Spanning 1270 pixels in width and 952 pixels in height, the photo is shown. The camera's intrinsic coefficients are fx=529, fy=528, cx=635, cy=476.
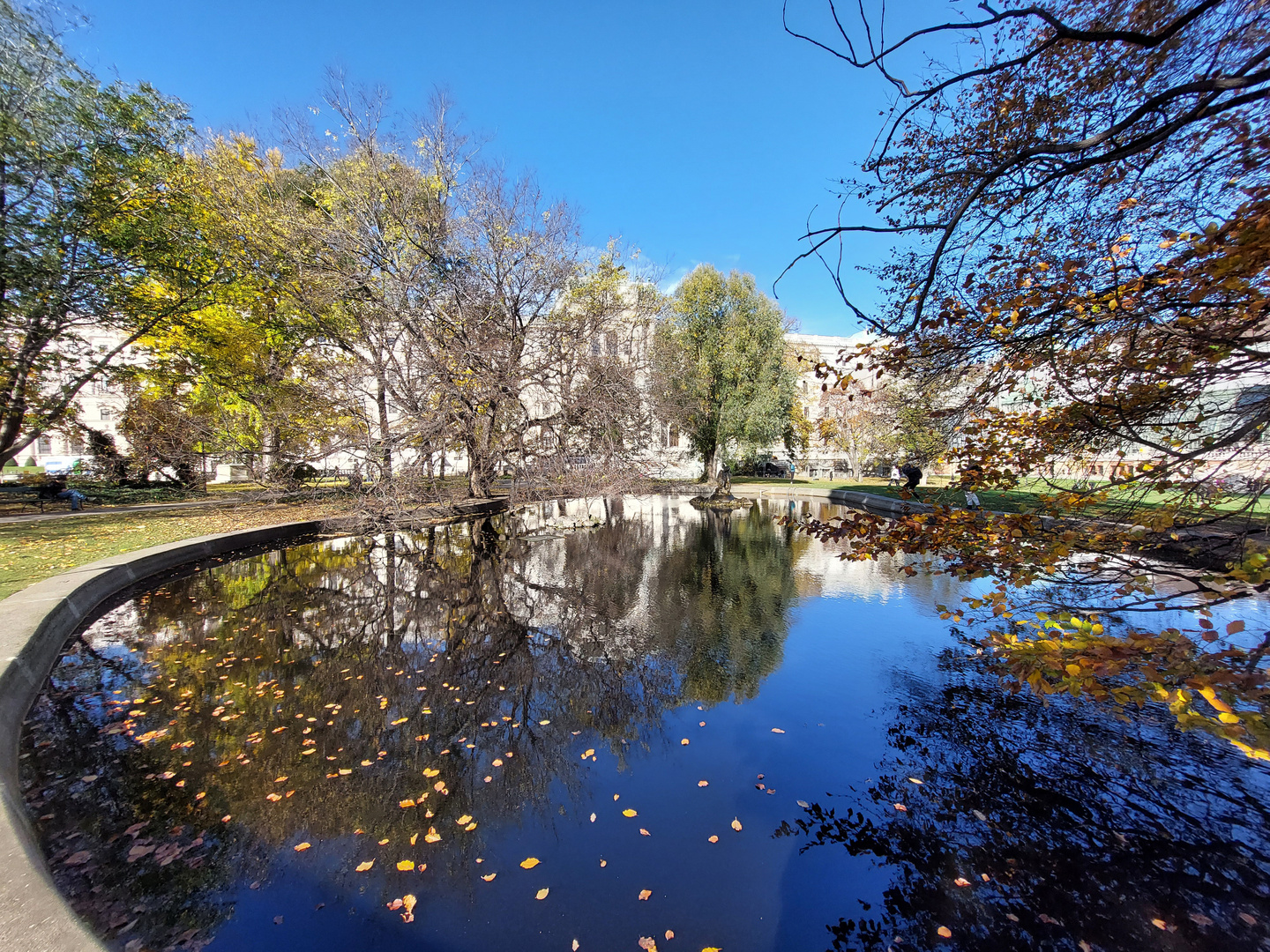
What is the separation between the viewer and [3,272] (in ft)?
34.4

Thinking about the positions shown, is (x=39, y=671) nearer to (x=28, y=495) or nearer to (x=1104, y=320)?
(x=1104, y=320)

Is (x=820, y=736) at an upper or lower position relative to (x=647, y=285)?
lower

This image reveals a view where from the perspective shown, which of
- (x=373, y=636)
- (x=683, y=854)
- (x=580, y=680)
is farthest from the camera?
(x=373, y=636)

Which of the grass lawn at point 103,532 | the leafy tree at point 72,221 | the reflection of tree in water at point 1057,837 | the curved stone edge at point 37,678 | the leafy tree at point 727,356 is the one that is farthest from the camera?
the leafy tree at point 727,356

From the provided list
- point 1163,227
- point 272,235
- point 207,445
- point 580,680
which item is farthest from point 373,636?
point 272,235

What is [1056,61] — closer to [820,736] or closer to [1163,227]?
[1163,227]

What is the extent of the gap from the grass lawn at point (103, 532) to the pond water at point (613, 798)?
2875mm

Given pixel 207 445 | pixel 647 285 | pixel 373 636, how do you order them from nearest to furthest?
pixel 373 636 → pixel 207 445 → pixel 647 285

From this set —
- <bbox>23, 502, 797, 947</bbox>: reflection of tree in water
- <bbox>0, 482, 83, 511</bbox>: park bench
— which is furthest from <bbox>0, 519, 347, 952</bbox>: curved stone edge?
<bbox>0, 482, 83, 511</bbox>: park bench

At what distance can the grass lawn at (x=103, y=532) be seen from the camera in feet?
28.0

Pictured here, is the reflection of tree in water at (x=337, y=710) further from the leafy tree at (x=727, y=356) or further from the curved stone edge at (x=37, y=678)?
the leafy tree at (x=727, y=356)

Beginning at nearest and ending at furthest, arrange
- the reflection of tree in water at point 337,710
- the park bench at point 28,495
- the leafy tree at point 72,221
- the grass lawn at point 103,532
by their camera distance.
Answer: the reflection of tree in water at point 337,710 < the grass lawn at point 103,532 < the leafy tree at point 72,221 < the park bench at point 28,495

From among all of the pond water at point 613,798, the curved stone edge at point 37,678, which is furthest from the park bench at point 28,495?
the pond water at point 613,798

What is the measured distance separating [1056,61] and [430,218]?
1493cm
